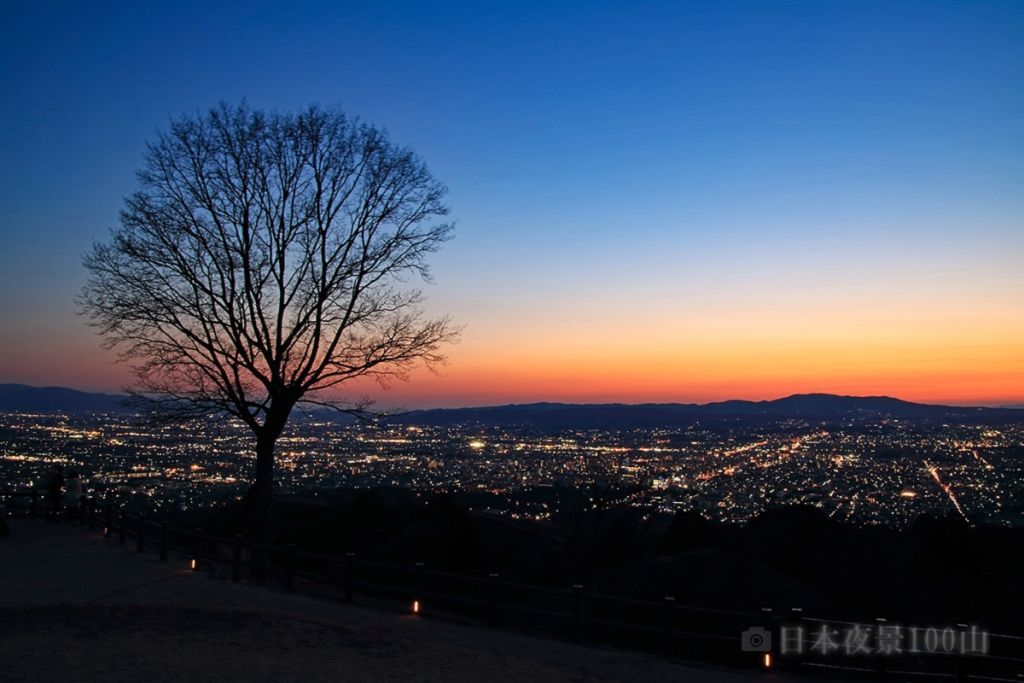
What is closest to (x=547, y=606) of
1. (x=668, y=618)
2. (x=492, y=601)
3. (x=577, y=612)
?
(x=492, y=601)

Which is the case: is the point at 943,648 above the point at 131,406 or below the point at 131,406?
below

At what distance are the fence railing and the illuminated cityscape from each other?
339 centimetres

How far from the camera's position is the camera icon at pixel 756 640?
35.6 ft

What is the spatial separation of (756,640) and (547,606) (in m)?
15.8

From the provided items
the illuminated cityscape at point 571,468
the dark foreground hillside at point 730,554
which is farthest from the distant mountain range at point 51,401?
the dark foreground hillside at point 730,554

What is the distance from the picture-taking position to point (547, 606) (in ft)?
84.7

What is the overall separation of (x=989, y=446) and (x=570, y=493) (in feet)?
221

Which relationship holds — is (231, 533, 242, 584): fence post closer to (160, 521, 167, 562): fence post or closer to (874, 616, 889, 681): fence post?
(160, 521, 167, 562): fence post

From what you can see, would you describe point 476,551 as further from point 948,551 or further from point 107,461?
point 107,461

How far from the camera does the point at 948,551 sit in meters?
28.5

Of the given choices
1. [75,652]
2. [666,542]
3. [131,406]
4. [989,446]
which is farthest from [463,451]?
[75,652]

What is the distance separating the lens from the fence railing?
10859 millimetres

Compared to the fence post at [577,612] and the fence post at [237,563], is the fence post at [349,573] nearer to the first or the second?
the fence post at [237,563]

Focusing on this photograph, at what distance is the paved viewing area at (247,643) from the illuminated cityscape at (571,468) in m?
6.23
